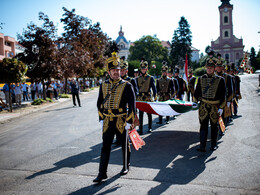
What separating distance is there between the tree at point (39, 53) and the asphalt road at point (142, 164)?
39.1 ft

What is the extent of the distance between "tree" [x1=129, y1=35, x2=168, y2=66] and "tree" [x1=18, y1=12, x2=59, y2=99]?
6598 centimetres

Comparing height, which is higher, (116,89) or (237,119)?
(116,89)

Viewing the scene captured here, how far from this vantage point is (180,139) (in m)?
7.81

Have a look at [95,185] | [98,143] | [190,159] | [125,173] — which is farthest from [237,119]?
[95,185]

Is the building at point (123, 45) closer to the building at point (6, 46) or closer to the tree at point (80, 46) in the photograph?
the building at point (6, 46)

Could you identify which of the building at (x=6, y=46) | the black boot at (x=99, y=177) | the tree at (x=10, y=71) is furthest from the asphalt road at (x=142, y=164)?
the building at (x=6, y=46)

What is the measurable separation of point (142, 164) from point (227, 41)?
100417 millimetres

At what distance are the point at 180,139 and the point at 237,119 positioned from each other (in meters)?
4.39

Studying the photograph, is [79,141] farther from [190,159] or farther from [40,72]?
[40,72]

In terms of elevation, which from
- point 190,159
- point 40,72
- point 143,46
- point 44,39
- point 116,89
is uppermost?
point 143,46

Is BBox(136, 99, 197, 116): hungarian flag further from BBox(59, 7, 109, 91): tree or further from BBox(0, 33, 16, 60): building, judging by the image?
BBox(0, 33, 16, 60): building

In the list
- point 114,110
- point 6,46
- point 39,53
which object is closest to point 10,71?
point 39,53

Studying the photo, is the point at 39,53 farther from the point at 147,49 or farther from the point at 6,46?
the point at 147,49

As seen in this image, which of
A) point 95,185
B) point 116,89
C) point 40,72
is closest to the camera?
point 95,185
